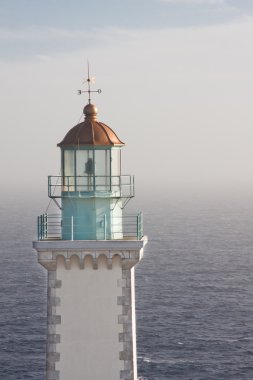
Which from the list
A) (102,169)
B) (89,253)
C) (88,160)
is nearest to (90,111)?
(88,160)

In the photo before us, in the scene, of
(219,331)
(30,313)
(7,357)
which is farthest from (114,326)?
(30,313)

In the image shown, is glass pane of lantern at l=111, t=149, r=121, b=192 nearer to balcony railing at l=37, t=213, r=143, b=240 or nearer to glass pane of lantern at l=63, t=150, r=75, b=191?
balcony railing at l=37, t=213, r=143, b=240

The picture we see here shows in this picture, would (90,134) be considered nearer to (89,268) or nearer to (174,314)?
(89,268)

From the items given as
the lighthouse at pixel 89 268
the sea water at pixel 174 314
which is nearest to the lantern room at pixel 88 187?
the lighthouse at pixel 89 268

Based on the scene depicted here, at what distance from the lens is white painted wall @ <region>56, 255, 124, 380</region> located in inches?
1017

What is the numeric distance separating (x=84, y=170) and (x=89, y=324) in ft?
15.5

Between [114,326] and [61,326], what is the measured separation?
1.63 meters

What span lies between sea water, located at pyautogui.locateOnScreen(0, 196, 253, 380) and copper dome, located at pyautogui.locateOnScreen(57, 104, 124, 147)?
39.0 meters

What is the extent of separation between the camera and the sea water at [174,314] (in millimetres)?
65438

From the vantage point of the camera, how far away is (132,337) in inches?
1020

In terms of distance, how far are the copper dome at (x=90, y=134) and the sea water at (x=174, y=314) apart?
128 feet

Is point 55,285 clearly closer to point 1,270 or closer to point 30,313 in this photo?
point 30,313

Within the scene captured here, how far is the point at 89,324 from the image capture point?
26000mm

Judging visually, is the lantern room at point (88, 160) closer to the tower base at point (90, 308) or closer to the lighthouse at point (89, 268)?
the lighthouse at point (89, 268)
